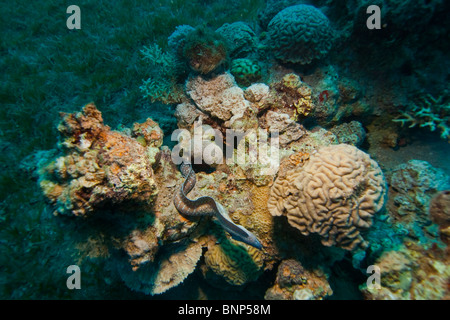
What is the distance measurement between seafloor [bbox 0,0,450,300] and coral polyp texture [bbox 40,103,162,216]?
0.02 m

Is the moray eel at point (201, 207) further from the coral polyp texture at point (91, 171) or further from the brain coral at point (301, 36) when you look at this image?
the brain coral at point (301, 36)

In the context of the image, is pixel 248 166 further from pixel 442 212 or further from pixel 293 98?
pixel 442 212

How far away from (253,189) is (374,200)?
1.66m

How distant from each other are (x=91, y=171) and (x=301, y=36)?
171 inches

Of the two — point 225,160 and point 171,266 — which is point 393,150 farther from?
point 171,266


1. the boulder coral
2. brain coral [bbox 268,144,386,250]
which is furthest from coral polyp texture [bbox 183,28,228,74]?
brain coral [bbox 268,144,386,250]

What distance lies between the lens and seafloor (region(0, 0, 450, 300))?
2.58 metres

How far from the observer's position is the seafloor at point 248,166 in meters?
2.58

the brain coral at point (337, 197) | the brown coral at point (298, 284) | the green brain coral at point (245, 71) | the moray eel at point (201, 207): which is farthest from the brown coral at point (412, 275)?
the green brain coral at point (245, 71)

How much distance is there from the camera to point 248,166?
135 inches

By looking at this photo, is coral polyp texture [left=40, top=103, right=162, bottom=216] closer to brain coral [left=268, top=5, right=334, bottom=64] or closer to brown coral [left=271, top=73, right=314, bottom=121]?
brown coral [left=271, top=73, right=314, bottom=121]

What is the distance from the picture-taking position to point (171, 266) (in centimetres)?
322

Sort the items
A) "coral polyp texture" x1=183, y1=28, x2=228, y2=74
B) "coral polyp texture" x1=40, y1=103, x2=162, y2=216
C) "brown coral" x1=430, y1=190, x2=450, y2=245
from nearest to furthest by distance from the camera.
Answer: "coral polyp texture" x1=40, y1=103, x2=162, y2=216 → "brown coral" x1=430, y1=190, x2=450, y2=245 → "coral polyp texture" x1=183, y1=28, x2=228, y2=74
